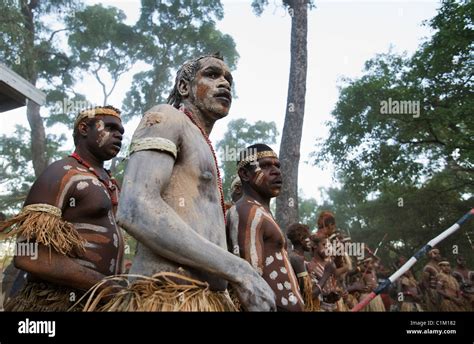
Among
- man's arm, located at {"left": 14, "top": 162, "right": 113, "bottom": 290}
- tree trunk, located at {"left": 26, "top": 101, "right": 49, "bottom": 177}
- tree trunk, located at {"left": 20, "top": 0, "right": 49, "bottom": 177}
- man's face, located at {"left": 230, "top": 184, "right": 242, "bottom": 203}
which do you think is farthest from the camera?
tree trunk, located at {"left": 26, "top": 101, "right": 49, "bottom": 177}

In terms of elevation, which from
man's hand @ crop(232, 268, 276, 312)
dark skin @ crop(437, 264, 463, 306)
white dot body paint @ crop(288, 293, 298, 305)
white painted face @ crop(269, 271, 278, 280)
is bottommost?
dark skin @ crop(437, 264, 463, 306)

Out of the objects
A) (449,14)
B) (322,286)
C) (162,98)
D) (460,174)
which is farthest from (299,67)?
(162,98)

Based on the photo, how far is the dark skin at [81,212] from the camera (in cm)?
296

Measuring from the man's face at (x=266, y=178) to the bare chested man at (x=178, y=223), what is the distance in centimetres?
159

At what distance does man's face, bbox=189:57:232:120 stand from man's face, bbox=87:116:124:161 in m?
1.20

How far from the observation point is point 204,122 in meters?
2.80

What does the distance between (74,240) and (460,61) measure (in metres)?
16.5

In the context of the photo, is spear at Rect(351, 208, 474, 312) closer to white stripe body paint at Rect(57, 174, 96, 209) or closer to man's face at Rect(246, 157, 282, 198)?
man's face at Rect(246, 157, 282, 198)

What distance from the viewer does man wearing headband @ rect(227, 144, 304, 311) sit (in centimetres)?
372

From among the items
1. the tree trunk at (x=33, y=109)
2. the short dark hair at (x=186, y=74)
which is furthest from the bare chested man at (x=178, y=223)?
the tree trunk at (x=33, y=109)

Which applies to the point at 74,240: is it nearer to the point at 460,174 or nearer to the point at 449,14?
the point at 449,14

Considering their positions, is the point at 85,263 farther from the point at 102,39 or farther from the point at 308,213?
the point at 308,213

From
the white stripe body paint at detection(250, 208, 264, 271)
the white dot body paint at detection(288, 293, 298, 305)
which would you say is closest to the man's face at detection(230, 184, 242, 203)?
the white stripe body paint at detection(250, 208, 264, 271)
